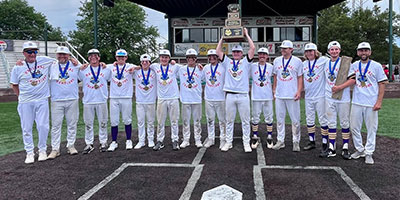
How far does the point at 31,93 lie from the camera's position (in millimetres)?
5566

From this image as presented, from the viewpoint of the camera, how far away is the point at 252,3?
23.6m

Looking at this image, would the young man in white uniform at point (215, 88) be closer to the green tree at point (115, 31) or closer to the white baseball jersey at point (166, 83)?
the white baseball jersey at point (166, 83)

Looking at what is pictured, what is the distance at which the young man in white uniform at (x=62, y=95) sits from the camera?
19.2 feet

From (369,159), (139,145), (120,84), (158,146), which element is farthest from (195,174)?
(369,159)

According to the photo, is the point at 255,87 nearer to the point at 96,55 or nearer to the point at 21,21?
the point at 96,55

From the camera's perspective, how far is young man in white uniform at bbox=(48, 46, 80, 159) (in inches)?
231

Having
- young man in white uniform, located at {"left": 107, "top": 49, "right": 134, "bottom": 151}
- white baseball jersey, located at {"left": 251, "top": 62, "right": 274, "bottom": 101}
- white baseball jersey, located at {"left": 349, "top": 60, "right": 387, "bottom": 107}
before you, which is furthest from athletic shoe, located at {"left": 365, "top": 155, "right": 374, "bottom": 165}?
young man in white uniform, located at {"left": 107, "top": 49, "right": 134, "bottom": 151}

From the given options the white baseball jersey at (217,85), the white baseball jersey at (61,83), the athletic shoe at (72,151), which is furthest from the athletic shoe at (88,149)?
the white baseball jersey at (217,85)

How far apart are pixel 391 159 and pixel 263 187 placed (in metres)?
3.01

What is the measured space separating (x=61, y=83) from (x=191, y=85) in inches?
106

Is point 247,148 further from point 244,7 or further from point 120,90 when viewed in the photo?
point 244,7

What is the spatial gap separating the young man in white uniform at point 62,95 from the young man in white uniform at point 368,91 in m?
5.27

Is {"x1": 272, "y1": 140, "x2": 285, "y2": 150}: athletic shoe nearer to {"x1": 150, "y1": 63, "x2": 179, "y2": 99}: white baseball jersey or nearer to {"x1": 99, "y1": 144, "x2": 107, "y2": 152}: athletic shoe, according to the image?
{"x1": 150, "y1": 63, "x2": 179, "y2": 99}: white baseball jersey

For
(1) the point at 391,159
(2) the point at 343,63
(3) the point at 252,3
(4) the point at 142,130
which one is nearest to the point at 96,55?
(4) the point at 142,130
